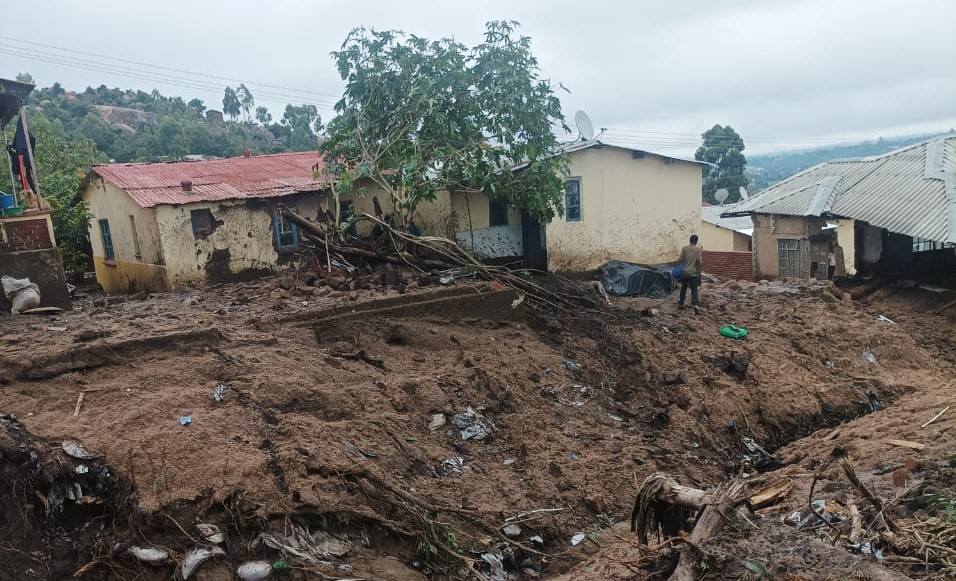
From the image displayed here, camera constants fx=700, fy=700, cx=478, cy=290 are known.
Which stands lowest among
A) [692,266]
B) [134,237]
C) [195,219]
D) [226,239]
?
[692,266]

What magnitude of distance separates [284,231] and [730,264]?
12.5 m

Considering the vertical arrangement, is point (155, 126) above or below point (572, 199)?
above

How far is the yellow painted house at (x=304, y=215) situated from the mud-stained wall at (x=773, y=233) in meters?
1.65

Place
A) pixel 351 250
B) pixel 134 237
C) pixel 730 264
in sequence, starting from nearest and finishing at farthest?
1. pixel 351 250
2. pixel 134 237
3. pixel 730 264

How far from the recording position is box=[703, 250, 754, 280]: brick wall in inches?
765

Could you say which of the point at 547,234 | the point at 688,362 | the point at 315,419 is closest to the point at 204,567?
the point at 315,419

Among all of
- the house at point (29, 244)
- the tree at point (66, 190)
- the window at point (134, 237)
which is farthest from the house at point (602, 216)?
the tree at point (66, 190)

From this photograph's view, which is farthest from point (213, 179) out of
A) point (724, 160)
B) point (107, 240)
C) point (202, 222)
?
point (724, 160)

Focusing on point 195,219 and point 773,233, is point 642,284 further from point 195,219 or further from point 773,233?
point 195,219

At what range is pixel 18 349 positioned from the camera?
6.89 m

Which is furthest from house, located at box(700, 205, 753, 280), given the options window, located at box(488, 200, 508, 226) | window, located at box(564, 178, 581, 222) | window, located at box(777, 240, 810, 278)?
window, located at box(488, 200, 508, 226)

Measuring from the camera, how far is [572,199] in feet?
48.8

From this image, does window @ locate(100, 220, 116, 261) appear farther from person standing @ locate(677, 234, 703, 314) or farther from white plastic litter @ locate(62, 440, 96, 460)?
person standing @ locate(677, 234, 703, 314)

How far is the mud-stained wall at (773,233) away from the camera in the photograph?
1491 cm
